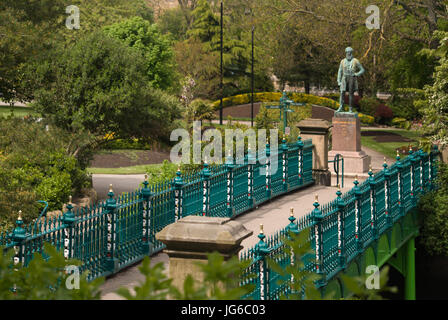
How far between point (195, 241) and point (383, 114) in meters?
49.2

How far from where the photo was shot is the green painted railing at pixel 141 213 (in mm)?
11594

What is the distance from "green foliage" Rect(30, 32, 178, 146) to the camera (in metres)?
28.9

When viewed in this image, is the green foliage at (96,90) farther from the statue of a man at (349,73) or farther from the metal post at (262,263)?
the metal post at (262,263)

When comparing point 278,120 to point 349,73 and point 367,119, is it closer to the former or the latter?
point 349,73

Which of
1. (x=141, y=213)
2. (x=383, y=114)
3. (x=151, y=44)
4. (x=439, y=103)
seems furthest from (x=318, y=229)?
(x=383, y=114)

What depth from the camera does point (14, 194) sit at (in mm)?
17016

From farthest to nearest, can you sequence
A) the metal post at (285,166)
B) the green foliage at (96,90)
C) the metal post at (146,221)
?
the green foliage at (96,90) < the metal post at (285,166) < the metal post at (146,221)

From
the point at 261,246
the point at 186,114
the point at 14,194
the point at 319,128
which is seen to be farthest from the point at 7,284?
the point at 186,114

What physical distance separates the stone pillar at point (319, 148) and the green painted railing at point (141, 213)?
2051 millimetres

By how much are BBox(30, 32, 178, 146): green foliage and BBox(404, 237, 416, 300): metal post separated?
11681mm

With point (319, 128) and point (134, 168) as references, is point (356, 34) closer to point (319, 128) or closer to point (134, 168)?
point (134, 168)

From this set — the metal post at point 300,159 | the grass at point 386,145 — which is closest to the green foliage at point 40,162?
the metal post at point 300,159

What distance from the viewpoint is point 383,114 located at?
55.5 metres
